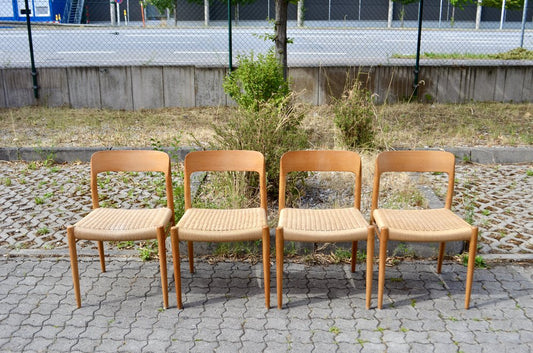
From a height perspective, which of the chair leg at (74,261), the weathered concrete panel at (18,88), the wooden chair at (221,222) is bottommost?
the chair leg at (74,261)

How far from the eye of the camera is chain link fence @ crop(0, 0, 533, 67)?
48.6 feet

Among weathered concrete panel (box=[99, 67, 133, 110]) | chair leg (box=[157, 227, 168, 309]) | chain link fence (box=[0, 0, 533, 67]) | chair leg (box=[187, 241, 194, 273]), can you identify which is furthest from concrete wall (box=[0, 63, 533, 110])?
chair leg (box=[157, 227, 168, 309])

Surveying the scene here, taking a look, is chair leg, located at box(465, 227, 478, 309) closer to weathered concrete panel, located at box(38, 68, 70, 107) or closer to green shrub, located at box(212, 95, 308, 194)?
green shrub, located at box(212, 95, 308, 194)

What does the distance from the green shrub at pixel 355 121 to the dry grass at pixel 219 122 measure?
232mm

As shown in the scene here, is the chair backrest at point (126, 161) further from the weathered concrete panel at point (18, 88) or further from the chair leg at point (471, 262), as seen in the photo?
the weathered concrete panel at point (18, 88)

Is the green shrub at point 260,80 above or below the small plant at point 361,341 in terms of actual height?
above

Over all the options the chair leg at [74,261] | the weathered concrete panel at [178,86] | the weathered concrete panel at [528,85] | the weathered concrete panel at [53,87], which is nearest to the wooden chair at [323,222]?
the chair leg at [74,261]

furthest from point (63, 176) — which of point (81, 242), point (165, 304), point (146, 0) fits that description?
point (146, 0)

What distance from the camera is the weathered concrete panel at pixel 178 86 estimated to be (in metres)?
10.0

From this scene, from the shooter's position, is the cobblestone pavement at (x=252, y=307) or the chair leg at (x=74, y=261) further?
the chair leg at (x=74, y=261)

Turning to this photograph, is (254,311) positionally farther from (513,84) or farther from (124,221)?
(513,84)

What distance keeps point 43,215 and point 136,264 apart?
1591mm

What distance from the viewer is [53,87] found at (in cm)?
1008

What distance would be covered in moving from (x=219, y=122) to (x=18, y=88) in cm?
390
